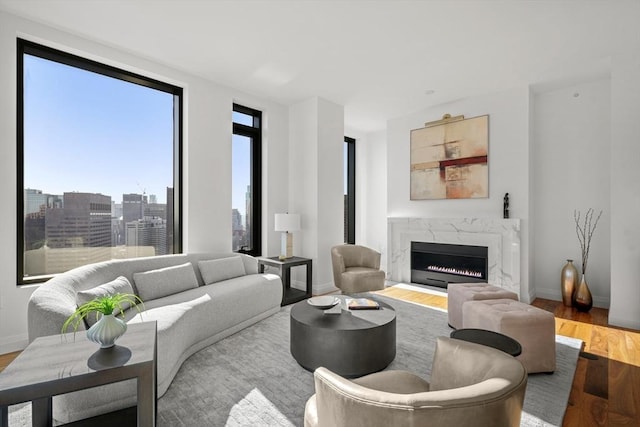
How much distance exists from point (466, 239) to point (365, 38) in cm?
337

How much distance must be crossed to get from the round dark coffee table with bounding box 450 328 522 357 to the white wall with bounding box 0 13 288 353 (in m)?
3.38

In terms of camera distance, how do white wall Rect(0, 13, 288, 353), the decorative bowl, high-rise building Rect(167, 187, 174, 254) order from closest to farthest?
the decorative bowl
white wall Rect(0, 13, 288, 353)
high-rise building Rect(167, 187, 174, 254)

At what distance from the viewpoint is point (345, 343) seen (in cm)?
236

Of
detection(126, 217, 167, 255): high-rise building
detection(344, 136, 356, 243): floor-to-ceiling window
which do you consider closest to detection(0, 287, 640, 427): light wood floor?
detection(126, 217, 167, 255): high-rise building

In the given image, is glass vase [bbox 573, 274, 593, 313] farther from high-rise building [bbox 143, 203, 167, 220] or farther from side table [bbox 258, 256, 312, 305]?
high-rise building [bbox 143, 203, 167, 220]

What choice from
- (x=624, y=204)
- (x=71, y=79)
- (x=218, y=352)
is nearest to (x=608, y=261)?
(x=624, y=204)

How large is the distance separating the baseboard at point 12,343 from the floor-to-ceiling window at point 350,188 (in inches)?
217

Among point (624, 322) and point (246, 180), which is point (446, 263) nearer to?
point (624, 322)

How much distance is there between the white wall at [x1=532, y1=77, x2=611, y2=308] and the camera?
4258 millimetres

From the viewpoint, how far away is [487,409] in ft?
3.16

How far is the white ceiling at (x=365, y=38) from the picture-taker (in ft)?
9.29

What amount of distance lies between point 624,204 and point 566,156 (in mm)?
1161

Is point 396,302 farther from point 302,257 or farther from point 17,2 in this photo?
point 17,2

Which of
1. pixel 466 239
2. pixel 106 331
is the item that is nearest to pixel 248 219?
pixel 466 239
